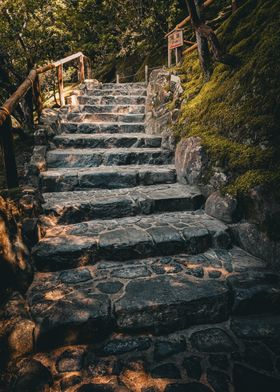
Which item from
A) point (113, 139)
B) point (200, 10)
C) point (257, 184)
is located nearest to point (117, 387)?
point (257, 184)

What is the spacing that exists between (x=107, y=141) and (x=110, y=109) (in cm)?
208

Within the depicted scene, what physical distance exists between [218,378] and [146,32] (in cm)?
1420

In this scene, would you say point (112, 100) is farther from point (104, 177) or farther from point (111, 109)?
point (104, 177)

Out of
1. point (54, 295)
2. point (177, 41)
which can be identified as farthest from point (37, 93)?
point (54, 295)

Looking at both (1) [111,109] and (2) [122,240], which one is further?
(1) [111,109]

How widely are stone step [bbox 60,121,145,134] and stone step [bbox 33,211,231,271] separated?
3649 millimetres

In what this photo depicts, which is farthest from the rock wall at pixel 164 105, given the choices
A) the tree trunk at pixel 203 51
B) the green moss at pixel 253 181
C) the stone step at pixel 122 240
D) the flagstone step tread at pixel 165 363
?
the flagstone step tread at pixel 165 363

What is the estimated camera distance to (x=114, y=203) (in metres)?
4.05

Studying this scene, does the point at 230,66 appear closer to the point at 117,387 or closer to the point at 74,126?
the point at 74,126

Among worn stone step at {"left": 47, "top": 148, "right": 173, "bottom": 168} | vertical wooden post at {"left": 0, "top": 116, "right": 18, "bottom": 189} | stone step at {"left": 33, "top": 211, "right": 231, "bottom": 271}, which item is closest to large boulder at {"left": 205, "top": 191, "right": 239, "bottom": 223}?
stone step at {"left": 33, "top": 211, "right": 231, "bottom": 271}

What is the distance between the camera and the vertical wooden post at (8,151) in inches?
140

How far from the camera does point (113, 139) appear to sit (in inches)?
243

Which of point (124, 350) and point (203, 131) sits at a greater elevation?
point (203, 131)

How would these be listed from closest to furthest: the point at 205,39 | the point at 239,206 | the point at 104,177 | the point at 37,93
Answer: the point at 239,206 → the point at 104,177 → the point at 205,39 → the point at 37,93
